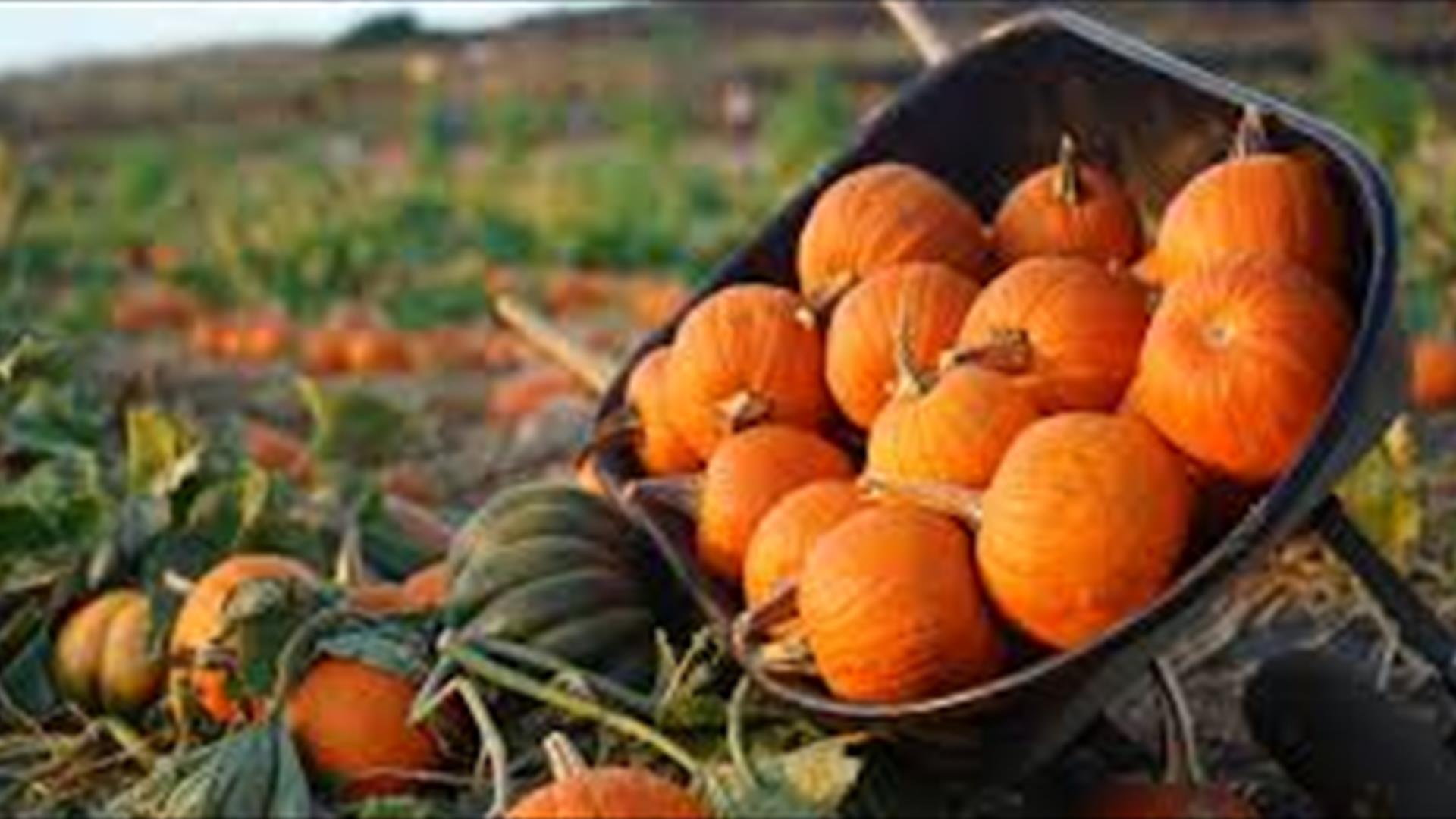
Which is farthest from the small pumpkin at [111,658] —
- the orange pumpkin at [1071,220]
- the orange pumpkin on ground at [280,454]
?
the orange pumpkin on ground at [280,454]

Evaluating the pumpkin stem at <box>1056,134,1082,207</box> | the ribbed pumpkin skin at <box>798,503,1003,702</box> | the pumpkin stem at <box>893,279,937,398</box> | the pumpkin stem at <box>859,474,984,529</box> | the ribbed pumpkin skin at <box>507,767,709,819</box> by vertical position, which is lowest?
the ribbed pumpkin skin at <box>507,767,709,819</box>

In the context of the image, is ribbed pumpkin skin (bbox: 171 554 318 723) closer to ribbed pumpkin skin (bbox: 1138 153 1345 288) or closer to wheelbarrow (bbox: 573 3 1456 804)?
wheelbarrow (bbox: 573 3 1456 804)

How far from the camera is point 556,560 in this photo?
10.6ft

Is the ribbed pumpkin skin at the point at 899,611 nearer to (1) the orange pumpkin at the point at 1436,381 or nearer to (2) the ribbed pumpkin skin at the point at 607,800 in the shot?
(2) the ribbed pumpkin skin at the point at 607,800

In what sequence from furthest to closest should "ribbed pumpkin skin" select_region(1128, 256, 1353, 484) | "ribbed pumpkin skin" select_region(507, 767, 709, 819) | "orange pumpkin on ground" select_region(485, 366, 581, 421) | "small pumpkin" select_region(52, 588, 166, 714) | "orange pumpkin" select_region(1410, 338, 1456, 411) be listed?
"orange pumpkin on ground" select_region(485, 366, 581, 421)
"orange pumpkin" select_region(1410, 338, 1456, 411)
"small pumpkin" select_region(52, 588, 166, 714)
"ribbed pumpkin skin" select_region(1128, 256, 1353, 484)
"ribbed pumpkin skin" select_region(507, 767, 709, 819)

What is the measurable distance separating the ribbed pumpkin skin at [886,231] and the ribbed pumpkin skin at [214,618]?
812 millimetres

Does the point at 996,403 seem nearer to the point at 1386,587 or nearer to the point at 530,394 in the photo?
the point at 1386,587

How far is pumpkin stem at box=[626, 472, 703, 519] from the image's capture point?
3079mm

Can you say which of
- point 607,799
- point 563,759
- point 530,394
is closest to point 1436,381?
point 563,759

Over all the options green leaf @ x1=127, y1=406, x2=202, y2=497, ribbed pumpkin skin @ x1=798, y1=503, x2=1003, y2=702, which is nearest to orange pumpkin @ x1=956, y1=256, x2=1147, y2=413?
ribbed pumpkin skin @ x1=798, y1=503, x2=1003, y2=702

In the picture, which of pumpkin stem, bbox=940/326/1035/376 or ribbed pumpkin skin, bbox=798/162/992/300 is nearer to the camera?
pumpkin stem, bbox=940/326/1035/376

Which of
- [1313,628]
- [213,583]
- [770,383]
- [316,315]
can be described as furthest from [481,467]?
[316,315]

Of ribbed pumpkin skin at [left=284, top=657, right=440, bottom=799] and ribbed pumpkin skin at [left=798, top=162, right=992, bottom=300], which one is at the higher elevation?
ribbed pumpkin skin at [left=798, top=162, right=992, bottom=300]

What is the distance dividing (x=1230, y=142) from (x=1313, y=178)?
0.29 m
